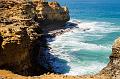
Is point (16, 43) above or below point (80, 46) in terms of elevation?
above

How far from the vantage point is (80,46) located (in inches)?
2773

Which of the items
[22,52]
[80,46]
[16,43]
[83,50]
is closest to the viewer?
[16,43]

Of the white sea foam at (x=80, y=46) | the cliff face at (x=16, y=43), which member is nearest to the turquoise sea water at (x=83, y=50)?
the white sea foam at (x=80, y=46)

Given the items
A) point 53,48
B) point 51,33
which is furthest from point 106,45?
point 51,33

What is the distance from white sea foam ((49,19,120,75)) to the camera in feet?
169

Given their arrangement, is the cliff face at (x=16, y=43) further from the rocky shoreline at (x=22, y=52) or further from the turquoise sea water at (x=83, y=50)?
the turquoise sea water at (x=83, y=50)

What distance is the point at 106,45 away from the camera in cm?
7062

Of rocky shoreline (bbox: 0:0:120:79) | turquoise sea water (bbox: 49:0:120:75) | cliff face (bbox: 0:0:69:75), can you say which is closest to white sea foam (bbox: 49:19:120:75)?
turquoise sea water (bbox: 49:0:120:75)

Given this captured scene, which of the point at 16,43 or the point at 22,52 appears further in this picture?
the point at 22,52

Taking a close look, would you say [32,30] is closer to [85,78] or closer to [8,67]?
[8,67]

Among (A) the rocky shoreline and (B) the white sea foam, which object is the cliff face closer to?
(A) the rocky shoreline

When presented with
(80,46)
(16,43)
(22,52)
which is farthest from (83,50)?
(16,43)

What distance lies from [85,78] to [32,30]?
28112 millimetres

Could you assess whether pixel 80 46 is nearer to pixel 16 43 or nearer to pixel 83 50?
pixel 83 50
